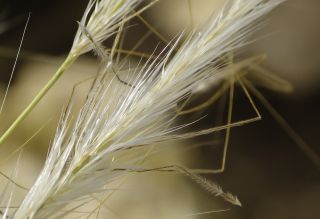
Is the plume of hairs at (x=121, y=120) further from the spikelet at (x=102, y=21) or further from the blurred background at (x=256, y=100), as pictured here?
the blurred background at (x=256, y=100)

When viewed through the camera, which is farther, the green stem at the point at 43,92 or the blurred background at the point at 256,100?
the blurred background at the point at 256,100

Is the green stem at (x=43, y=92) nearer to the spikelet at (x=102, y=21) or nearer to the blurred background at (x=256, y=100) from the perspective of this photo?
the spikelet at (x=102, y=21)

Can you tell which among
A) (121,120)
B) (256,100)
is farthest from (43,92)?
(256,100)

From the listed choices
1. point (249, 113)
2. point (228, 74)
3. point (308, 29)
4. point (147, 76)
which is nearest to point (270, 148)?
point (249, 113)

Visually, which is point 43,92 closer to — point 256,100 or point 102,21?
point 102,21

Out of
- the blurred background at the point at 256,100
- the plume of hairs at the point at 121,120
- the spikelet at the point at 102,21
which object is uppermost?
the blurred background at the point at 256,100

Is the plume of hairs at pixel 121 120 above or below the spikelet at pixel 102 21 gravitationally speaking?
below

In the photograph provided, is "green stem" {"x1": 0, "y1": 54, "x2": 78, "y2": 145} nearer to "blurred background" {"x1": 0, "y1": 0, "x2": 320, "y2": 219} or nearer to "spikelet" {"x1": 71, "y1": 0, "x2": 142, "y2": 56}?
"spikelet" {"x1": 71, "y1": 0, "x2": 142, "y2": 56}

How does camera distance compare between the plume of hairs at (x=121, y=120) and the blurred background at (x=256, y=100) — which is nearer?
the plume of hairs at (x=121, y=120)

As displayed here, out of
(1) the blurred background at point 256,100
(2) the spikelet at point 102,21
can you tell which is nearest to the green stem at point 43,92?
(2) the spikelet at point 102,21

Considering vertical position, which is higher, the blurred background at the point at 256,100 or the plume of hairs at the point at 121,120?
the blurred background at the point at 256,100
